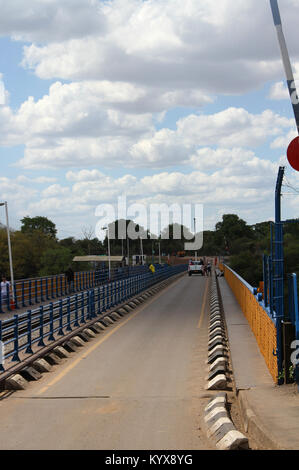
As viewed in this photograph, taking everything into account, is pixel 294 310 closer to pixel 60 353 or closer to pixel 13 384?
pixel 13 384

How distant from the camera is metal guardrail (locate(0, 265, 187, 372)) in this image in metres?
14.4

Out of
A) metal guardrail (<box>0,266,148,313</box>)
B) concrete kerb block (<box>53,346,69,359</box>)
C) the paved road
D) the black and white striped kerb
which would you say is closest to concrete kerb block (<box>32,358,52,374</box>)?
the paved road

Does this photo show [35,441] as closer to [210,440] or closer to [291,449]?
[210,440]

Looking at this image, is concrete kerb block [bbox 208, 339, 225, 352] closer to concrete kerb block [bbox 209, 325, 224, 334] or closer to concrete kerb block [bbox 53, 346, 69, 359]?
concrete kerb block [bbox 209, 325, 224, 334]

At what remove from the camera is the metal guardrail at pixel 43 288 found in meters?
31.4

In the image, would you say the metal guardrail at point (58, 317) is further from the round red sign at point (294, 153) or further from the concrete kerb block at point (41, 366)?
the round red sign at point (294, 153)

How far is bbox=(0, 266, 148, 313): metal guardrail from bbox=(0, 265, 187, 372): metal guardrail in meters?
2.36

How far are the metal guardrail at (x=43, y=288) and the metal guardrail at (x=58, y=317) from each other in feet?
7.73

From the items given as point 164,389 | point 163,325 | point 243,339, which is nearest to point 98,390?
point 164,389

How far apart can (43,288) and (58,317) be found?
13037mm

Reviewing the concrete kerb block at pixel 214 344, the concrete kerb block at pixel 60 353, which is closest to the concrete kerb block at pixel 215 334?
the concrete kerb block at pixel 214 344
